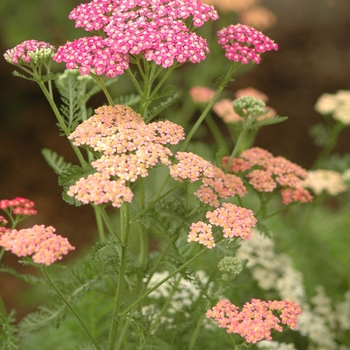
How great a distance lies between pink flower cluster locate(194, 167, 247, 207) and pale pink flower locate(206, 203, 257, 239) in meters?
0.06

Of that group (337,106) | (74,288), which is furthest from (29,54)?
(337,106)

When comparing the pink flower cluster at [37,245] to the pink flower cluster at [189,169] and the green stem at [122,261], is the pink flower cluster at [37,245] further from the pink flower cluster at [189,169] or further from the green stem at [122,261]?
the pink flower cluster at [189,169]

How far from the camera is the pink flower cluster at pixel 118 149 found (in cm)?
118

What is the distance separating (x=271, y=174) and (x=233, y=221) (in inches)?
16.1

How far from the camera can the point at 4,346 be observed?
1.35 m

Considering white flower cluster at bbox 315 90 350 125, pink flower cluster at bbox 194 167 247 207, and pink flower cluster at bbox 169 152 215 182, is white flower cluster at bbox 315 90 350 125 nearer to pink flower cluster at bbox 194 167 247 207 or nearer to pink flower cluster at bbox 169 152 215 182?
pink flower cluster at bbox 194 167 247 207

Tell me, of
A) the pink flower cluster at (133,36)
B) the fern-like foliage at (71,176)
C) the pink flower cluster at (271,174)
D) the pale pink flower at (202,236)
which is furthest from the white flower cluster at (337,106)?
the fern-like foliage at (71,176)

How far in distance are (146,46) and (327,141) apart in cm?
176

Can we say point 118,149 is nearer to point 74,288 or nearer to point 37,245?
point 37,245

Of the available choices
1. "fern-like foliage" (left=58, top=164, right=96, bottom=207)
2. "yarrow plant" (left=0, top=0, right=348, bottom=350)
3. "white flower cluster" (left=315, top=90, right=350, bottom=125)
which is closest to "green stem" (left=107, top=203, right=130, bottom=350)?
"yarrow plant" (left=0, top=0, right=348, bottom=350)

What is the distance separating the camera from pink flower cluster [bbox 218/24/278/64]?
1504 millimetres

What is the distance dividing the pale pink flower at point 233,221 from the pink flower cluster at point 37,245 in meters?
0.38

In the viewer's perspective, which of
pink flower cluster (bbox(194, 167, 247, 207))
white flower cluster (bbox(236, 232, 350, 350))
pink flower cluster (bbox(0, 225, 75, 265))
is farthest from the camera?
white flower cluster (bbox(236, 232, 350, 350))

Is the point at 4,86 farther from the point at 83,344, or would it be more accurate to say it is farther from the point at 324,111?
the point at 83,344
